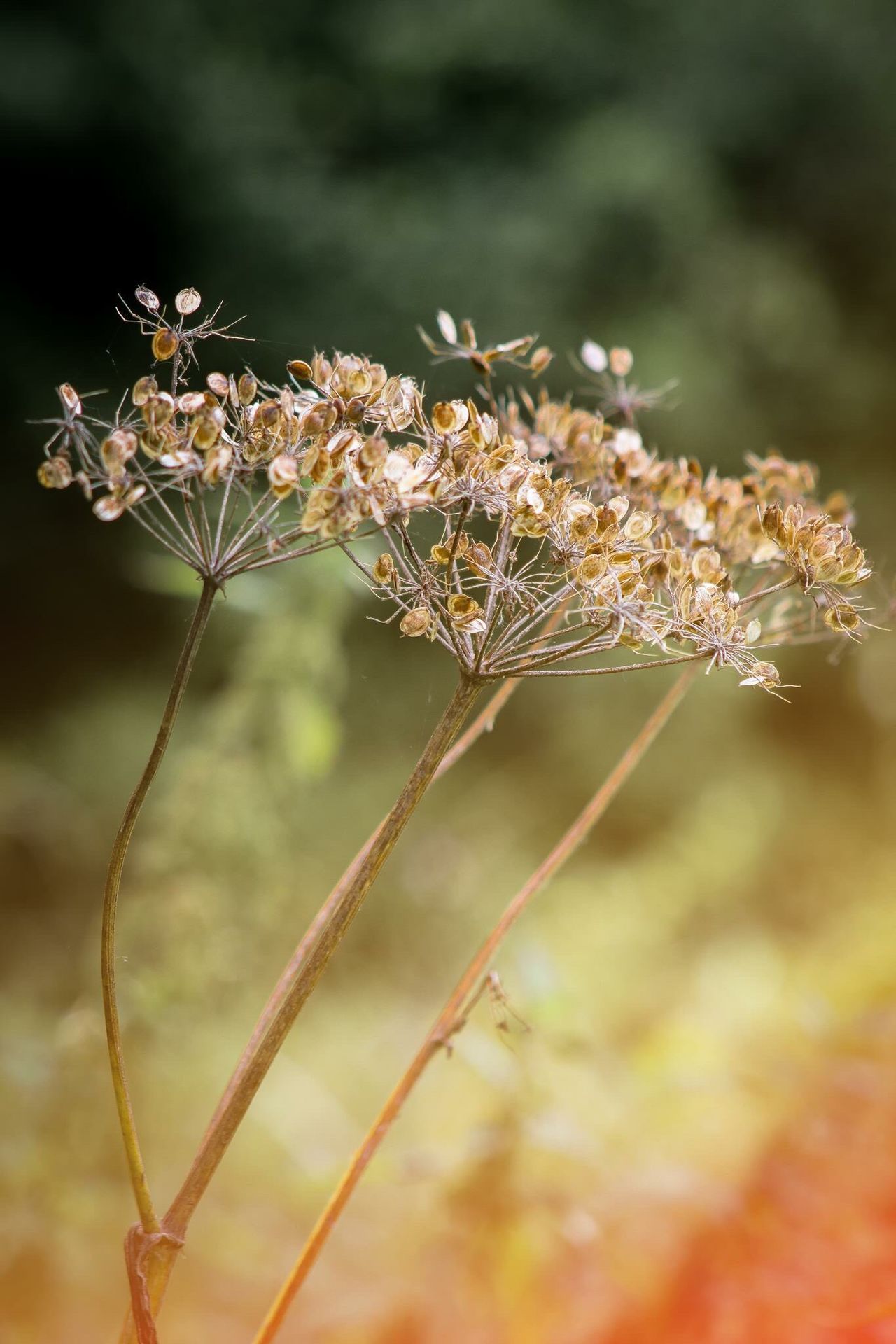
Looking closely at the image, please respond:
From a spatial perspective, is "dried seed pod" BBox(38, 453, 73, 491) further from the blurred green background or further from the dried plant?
the blurred green background

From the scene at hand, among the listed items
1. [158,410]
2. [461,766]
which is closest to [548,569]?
[158,410]

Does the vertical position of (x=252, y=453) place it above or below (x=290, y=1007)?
above

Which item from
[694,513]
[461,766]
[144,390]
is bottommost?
[144,390]

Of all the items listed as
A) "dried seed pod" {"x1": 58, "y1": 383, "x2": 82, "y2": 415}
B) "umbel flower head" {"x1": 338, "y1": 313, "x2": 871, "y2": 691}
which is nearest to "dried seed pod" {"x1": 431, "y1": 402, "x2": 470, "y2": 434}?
"umbel flower head" {"x1": 338, "y1": 313, "x2": 871, "y2": 691}

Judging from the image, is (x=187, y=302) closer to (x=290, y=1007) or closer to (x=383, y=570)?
(x=383, y=570)

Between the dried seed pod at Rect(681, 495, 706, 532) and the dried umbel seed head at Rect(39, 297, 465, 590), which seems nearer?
the dried umbel seed head at Rect(39, 297, 465, 590)

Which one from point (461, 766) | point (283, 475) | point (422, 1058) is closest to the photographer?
point (283, 475)
